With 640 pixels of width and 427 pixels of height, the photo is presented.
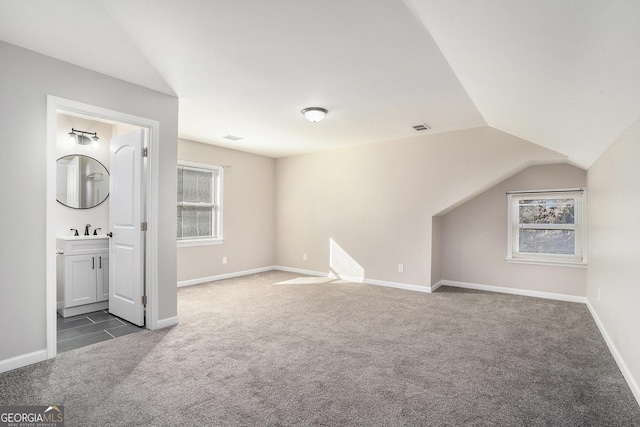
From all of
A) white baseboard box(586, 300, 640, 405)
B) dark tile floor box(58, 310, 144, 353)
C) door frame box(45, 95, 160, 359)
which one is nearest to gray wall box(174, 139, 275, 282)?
dark tile floor box(58, 310, 144, 353)

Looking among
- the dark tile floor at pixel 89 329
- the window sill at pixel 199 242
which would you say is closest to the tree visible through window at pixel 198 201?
the window sill at pixel 199 242

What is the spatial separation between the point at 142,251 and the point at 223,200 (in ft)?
8.57

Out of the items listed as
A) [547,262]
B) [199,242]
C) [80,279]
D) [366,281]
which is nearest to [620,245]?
[547,262]

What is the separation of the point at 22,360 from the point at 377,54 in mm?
3591

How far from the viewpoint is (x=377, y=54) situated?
2.59 m

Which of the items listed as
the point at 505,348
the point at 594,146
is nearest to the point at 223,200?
the point at 505,348

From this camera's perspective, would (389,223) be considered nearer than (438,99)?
No

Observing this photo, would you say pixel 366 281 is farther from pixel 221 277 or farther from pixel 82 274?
pixel 82 274

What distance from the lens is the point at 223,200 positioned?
19.5 feet

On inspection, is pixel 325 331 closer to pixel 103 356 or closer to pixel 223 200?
pixel 103 356

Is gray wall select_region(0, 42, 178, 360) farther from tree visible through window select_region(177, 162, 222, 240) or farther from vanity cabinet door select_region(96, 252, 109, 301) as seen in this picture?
tree visible through window select_region(177, 162, 222, 240)

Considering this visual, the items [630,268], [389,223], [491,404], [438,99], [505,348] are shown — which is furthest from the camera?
[389,223]

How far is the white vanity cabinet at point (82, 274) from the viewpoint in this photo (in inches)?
149

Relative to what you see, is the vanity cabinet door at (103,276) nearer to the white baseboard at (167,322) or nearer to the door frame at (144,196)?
the door frame at (144,196)
